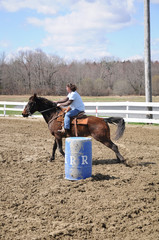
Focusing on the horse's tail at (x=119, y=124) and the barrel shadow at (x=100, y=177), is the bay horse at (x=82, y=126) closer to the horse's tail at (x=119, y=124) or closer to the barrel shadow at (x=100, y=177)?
the horse's tail at (x=119, y=124)

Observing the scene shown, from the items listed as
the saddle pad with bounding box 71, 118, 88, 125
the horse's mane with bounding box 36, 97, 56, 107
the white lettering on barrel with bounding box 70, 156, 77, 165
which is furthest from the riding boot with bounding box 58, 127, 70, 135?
the white lettering on barrel with bounding box 70, 156, 77, 165

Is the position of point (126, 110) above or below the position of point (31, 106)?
below

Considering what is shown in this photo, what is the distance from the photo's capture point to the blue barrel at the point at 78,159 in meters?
6.77

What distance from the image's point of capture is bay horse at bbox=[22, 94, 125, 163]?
324 inches

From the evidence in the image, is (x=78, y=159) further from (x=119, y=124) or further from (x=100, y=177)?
(x=119, y=124)

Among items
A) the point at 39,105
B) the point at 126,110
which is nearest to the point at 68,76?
the point at 126,110

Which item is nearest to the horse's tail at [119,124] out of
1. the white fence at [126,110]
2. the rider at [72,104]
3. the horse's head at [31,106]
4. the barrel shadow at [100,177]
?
the rider at [72,104]

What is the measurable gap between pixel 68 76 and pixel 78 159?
49.3m

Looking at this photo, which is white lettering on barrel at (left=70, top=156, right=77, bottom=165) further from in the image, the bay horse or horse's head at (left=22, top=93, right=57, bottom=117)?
horse's head at (left=22, top=93, right=57, bottom=117)

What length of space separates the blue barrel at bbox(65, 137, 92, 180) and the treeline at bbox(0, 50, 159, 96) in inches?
1715

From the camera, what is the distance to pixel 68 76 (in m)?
55.3

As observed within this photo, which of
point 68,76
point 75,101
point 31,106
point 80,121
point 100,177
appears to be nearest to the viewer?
point 100,177

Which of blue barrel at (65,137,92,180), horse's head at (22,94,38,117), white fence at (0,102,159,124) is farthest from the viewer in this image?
white fence at (0,102,159,124)

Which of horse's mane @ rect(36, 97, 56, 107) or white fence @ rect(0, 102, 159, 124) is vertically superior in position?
horse's mane @ rect(36, 97, 56, 107)
